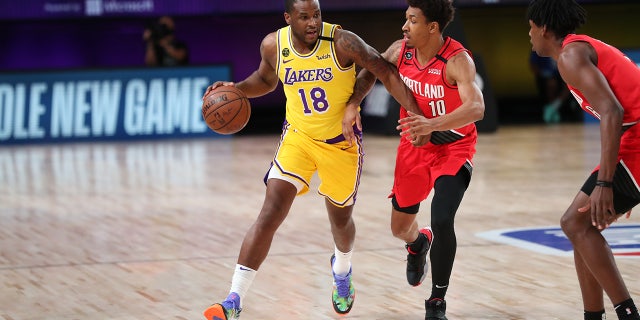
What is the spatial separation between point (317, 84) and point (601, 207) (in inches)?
68.9

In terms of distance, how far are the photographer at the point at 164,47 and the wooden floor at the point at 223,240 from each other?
7.72 feet

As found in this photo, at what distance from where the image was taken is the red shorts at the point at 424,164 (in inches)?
229

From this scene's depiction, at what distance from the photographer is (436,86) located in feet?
18.8

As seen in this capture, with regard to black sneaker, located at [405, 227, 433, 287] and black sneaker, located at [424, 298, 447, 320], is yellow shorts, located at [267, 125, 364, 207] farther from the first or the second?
black sneaker, located at [424, 298, 447, 320]

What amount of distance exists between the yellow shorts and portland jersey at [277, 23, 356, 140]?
2.1 inches

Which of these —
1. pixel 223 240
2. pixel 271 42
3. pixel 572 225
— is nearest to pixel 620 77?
pixel 572 225

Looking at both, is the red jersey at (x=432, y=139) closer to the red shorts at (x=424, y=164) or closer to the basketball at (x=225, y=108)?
the red shorts at (x=424, y=164)

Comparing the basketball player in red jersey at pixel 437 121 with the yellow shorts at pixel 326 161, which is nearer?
the basketball player in red jersey at pixel 437 121

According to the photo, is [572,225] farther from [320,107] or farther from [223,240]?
[223,240]

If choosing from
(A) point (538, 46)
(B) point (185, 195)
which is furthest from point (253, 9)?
(A) point (538, 46)

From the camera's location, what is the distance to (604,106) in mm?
4668

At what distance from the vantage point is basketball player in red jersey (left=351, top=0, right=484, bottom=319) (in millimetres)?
5539

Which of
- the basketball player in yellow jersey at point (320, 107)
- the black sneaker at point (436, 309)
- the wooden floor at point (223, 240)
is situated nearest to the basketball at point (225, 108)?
the basketball player in yellow jersey at point (320, 107)

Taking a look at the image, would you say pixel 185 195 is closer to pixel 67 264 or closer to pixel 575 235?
pixel 67 264
